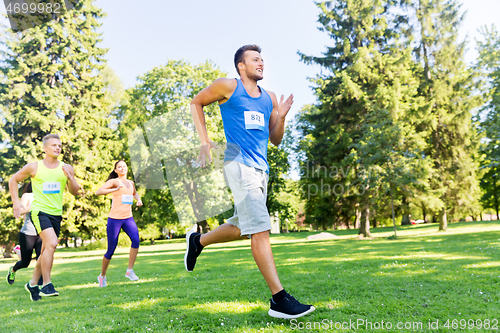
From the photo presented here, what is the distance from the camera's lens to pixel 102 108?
26688mm

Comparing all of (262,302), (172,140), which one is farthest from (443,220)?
(262,302)

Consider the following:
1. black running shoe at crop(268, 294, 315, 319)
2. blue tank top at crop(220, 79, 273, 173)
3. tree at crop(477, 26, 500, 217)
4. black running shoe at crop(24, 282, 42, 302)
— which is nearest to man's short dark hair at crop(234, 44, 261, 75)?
blue tank top at crop(220, 79, 273, 173)

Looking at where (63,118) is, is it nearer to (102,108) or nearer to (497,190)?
(102,108)

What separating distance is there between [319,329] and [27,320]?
3226 millimetres

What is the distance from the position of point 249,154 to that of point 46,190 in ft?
12.2

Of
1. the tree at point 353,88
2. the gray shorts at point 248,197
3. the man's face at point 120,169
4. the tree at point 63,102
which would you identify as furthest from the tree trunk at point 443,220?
the gray shorts at point 248,197

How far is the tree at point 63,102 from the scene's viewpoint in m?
21.7

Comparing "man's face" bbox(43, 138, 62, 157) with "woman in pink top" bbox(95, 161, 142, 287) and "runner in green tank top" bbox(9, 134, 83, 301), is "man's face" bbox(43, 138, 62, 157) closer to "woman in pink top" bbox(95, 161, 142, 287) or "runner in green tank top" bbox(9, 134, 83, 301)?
"runner in green tank top" bbox(9, 134, 83, 301)

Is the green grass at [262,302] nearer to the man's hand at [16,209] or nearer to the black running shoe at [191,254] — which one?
the black running shoe at [191,254]

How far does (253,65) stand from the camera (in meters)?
3.49

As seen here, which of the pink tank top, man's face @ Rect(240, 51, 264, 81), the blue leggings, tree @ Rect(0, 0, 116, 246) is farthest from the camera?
tree @ Rect(0, 0, 116, 246)

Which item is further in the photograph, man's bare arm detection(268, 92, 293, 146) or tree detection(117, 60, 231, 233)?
tree detection(117, 60, 231, 233)

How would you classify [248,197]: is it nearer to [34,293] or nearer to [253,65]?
[253,65]

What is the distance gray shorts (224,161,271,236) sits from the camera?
3.14 meters
